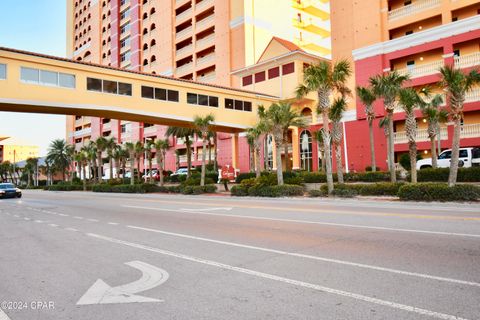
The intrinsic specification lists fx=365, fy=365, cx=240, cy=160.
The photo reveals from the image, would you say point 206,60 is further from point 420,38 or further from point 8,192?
point 8,192

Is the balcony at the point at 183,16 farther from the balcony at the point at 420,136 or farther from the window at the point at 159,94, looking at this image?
the balcony at the point at 420,136

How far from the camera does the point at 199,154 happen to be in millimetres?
56594

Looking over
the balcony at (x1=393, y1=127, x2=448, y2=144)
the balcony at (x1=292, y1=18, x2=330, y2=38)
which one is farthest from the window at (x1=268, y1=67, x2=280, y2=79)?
the balcony at (x1=292, y1=18, x2=330, y2=38)

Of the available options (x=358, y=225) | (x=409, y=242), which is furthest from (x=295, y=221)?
(x=409, y=242)

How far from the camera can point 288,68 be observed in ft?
139

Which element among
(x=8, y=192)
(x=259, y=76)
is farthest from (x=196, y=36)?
(x=8, y=192)

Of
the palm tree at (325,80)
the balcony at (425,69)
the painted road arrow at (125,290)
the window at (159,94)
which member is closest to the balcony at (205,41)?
the window at (159,94)

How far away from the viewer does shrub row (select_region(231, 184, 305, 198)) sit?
2388 centimetres

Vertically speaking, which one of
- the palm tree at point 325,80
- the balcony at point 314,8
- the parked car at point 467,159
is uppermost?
the balcony at point 314,8

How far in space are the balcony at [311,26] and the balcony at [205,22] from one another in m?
13.3

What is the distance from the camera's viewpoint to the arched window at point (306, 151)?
42537mm

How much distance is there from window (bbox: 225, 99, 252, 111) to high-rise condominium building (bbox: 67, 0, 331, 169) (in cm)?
1182

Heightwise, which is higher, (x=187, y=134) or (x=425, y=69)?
(x=425, y=69)

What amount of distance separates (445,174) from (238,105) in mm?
20956
